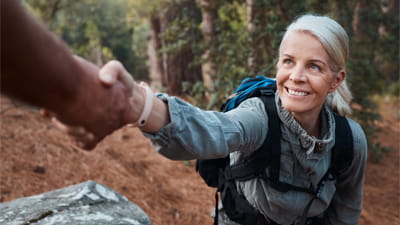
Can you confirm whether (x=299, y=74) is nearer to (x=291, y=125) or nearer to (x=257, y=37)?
(x=291, y=125)

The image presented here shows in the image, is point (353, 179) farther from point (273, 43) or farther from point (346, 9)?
point (346, 9)

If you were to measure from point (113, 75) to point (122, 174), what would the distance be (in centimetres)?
348

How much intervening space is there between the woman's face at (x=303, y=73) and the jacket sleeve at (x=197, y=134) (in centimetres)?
32

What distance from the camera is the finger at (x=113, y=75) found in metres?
1.13

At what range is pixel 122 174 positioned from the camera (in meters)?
4.45

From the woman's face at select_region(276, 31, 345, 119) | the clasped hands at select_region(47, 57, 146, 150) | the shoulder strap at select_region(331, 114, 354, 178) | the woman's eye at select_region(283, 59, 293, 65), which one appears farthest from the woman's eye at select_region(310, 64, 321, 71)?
the clasped hands at select_region(47, 57, 146, 150)

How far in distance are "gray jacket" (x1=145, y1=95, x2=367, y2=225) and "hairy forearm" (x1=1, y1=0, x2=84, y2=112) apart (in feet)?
1.22

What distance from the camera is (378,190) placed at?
16.6 feet

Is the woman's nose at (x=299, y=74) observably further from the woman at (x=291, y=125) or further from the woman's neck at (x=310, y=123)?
the woman's neck at (x=310, y=123)

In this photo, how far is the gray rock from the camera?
2184mm

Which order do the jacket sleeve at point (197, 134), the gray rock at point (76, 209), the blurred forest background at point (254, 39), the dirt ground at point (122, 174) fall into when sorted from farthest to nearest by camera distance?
the blurred forest background at point (254, 39)
the dirt ground at point (122, 174)
the gray rock at point (76, 209)
the jacket sleeve at point (197, 134)

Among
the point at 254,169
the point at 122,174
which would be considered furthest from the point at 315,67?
the point at 122,174

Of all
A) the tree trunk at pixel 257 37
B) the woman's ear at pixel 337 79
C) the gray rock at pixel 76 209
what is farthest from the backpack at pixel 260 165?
the tree trunk at pixel 257 37

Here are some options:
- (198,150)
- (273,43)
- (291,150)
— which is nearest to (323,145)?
(291,150)
